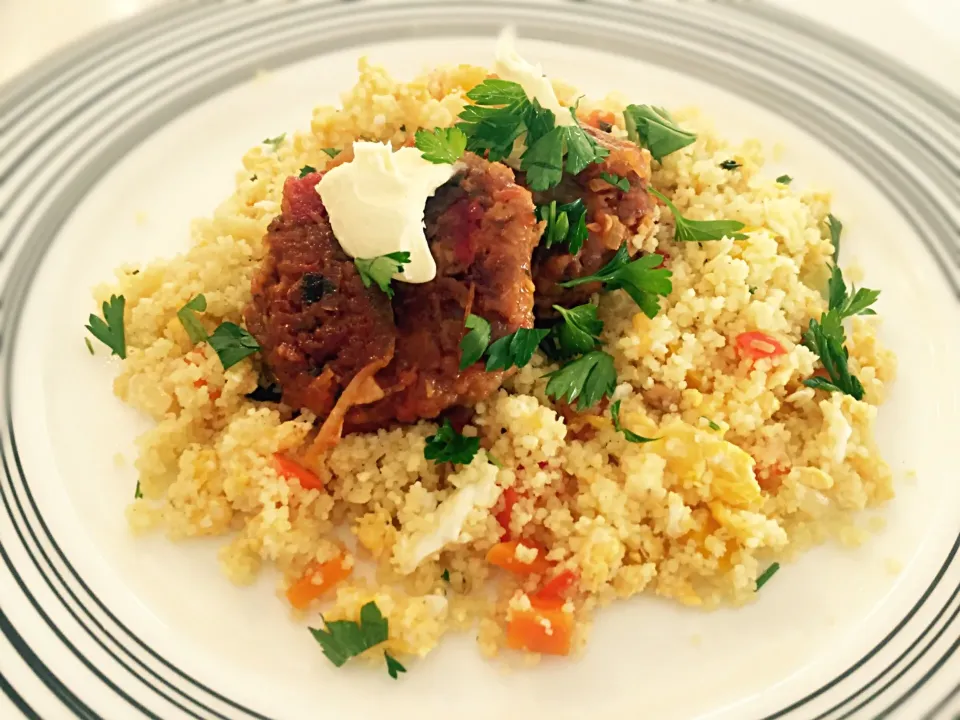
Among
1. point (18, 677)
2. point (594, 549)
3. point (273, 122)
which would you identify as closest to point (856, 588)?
point (594, 549)

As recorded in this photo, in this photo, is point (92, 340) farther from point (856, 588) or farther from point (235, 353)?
point (856, 588)

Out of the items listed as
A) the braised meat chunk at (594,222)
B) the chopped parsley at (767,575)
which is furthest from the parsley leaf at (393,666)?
the braised meat chunk at (594,222)

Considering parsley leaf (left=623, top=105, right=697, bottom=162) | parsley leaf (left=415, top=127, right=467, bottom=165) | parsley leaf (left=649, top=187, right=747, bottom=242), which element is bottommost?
Result: parsley leaf (left=649, top=187, right=747, bottom=242)

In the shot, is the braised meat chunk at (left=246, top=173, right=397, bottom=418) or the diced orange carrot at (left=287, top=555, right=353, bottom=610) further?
the braised meat chunk at (left=246, top=173, right=397, bottom=418)

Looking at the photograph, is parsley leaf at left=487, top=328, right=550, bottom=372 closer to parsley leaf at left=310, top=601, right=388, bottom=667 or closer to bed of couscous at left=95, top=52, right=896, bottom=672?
bed of couscous at left=95, top=52, right=896, bottom=672

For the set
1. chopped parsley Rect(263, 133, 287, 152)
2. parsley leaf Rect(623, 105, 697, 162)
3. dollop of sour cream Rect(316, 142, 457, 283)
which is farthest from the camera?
chopped parsley Rect(263, 133, 287, 152)

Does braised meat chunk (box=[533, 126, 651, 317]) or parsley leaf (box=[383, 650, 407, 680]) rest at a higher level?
braised meat chunk (box=[533, 126, 651, 317])

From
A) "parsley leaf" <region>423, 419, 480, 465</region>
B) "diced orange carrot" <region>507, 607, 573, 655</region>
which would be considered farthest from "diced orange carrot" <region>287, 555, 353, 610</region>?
"diced orange carrot" <region>507, 607, 573, 655</region>

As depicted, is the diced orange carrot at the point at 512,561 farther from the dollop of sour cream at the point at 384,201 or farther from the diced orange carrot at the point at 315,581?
the dollop of sour cream at the point at 384,201
